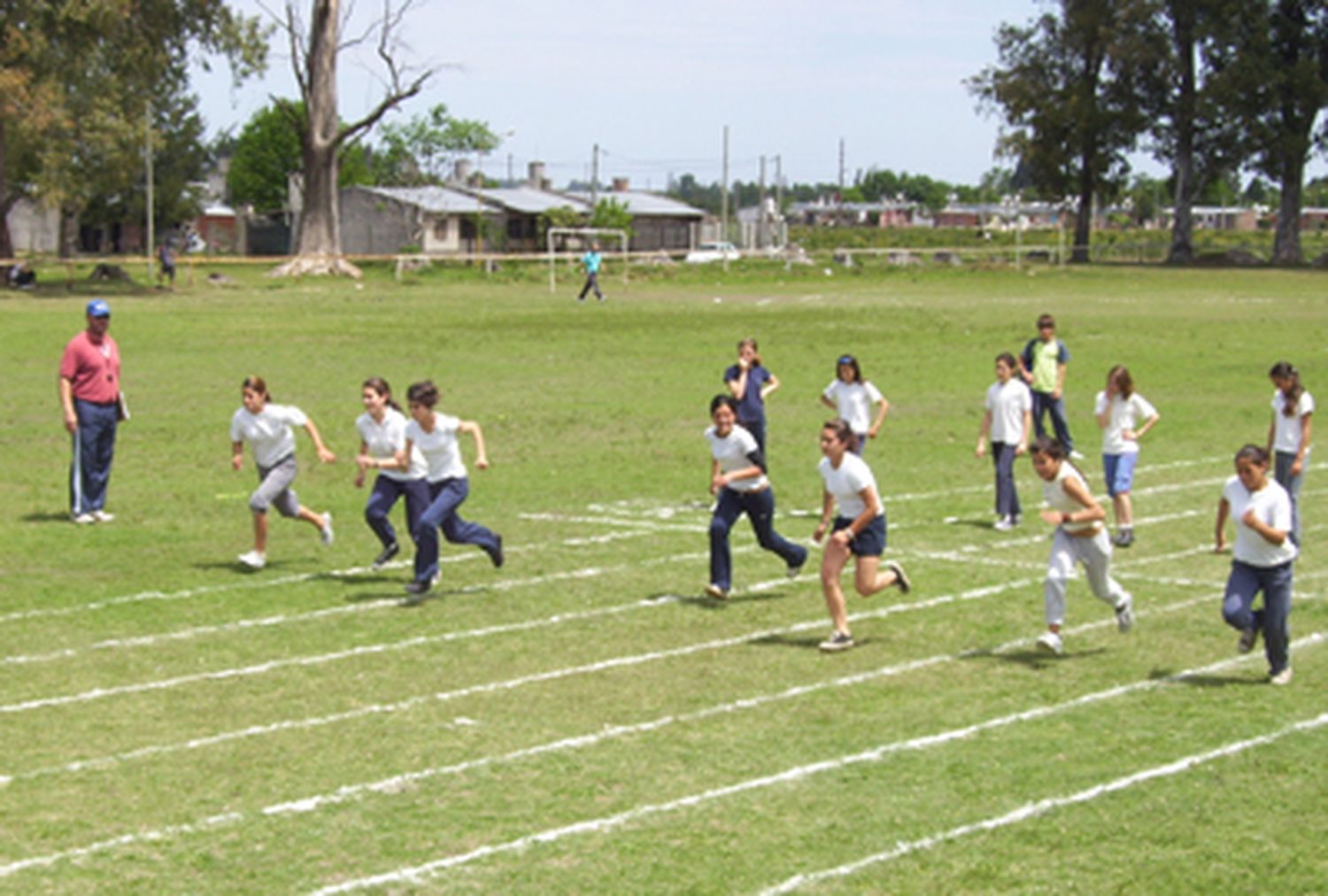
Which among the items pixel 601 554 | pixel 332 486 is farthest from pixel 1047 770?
pixel 332 486

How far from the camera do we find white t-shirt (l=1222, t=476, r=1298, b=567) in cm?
1092

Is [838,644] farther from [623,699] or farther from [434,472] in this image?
[434,472]

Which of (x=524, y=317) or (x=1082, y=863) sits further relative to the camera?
(x=524, y=317)

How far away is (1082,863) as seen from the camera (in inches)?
314

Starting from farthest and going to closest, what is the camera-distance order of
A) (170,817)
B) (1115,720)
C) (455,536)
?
(455,536) → (1115,720) → (170,817)

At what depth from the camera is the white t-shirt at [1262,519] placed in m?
10.9

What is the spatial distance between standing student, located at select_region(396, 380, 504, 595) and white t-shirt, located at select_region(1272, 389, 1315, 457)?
691cm

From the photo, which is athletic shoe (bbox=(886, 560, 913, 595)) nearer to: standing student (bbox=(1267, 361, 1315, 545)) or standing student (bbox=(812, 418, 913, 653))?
standing student (bbox=(812, 418, 913, 653))

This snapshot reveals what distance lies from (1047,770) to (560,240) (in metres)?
92.6

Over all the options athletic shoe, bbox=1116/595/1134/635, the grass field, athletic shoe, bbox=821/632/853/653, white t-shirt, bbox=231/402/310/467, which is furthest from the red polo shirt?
athletic shoe, bbox=1116/595/1134/635

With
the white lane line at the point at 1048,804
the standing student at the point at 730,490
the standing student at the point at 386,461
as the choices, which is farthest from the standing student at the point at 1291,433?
the standing student at the point at 386,461

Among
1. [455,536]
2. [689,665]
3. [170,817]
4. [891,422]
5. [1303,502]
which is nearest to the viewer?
[170,817]

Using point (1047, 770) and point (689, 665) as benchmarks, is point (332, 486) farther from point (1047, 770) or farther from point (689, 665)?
point (1047, 770)

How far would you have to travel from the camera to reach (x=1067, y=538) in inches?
467
